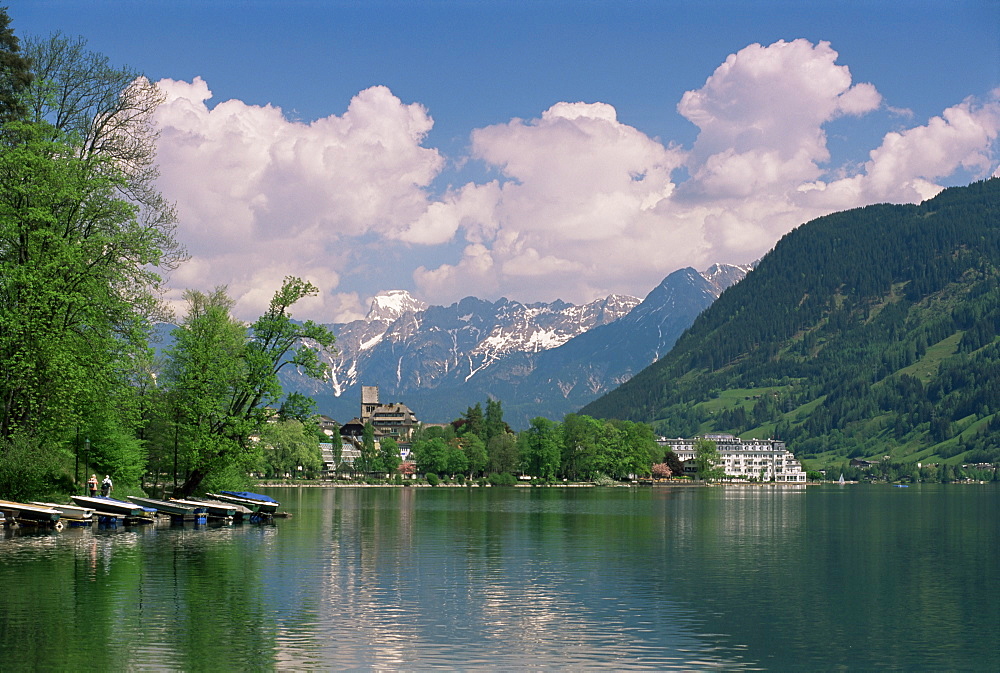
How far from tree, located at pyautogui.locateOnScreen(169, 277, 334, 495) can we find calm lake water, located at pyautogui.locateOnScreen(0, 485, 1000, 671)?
43.9 ft

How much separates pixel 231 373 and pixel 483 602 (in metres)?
49.7

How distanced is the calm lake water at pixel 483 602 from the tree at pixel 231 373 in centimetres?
1338

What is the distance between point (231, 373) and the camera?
3351 inches

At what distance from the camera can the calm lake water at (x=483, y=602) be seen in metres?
29.7

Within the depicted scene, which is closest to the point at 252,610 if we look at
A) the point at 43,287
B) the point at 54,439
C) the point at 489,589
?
the point at 489,589

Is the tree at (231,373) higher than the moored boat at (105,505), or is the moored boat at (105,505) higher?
the tree at (231,373)

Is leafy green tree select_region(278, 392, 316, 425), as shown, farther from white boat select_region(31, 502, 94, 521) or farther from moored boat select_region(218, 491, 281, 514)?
white boat select_region(31, 502, 94, 521)

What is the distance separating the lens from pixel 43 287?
62594 mm

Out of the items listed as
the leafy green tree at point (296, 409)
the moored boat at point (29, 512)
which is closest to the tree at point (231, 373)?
the leafy green tree at point (296, 409)

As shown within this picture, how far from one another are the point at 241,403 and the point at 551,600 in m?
51.9

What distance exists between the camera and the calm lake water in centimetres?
2969

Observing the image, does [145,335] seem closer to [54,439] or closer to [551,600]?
[54,439]

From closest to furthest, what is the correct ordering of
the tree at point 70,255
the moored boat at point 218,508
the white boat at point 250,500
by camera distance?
1. the tree at point 70,255
2. the moored boat at point 218,508
3. the white boat at point 250,500

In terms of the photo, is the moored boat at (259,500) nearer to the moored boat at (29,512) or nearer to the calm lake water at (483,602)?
the calm lake water at (483,602)
